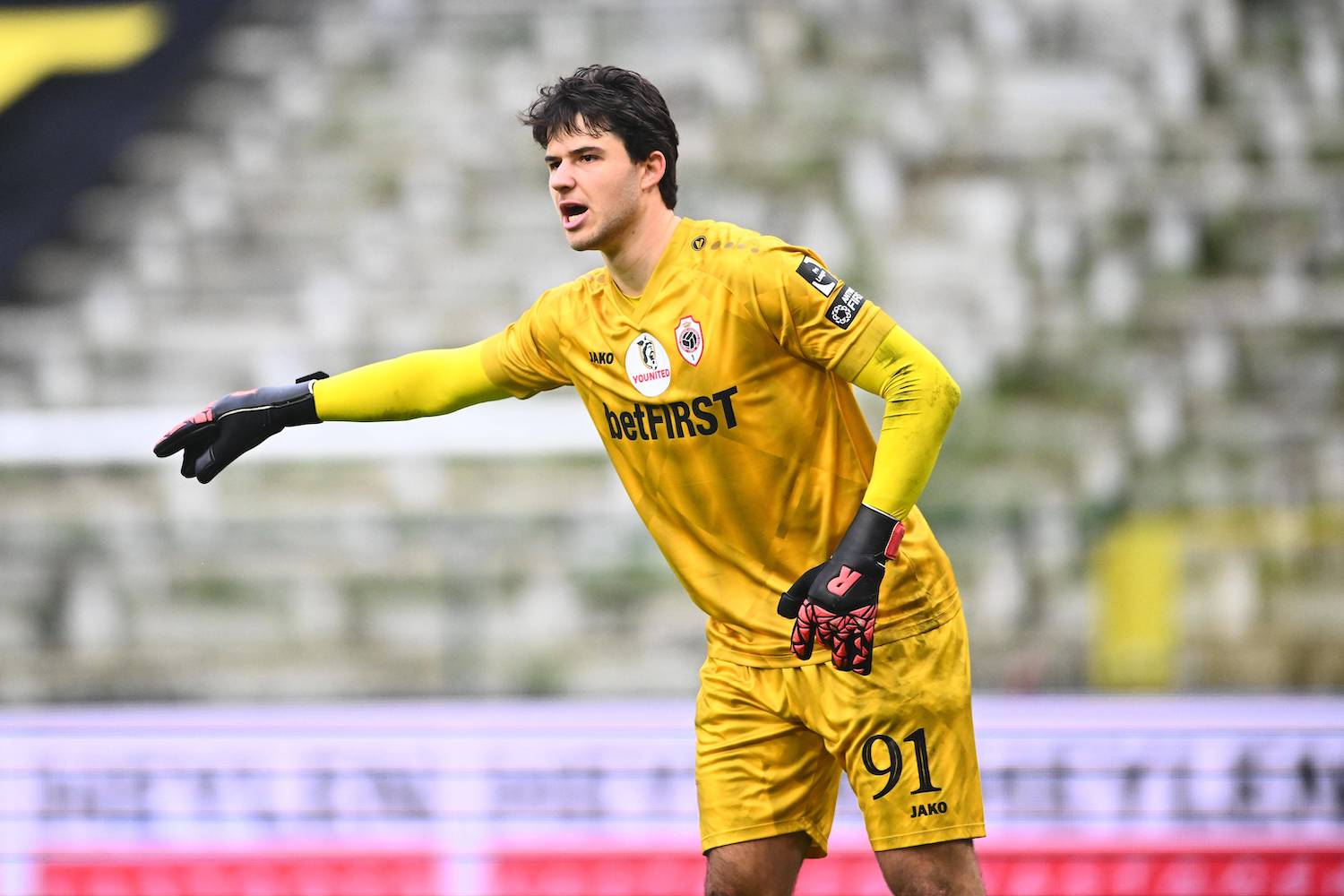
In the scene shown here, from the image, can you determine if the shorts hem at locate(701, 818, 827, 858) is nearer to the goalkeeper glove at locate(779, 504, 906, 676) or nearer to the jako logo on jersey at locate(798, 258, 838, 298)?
the goalkeeper glove at locate(779, 504, 906, 676)

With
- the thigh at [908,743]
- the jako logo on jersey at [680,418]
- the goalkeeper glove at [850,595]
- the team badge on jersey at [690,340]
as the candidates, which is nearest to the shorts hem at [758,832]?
the thigh at [908,743]

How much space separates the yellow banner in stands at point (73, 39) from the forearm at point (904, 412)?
30.2 ft

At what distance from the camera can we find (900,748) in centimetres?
314

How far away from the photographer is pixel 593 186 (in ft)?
10.1

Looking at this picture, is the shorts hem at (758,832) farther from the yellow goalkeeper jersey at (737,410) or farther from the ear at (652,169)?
the ear at (652,169)

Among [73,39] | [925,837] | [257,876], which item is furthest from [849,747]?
[73,39]

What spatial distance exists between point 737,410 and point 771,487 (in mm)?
183

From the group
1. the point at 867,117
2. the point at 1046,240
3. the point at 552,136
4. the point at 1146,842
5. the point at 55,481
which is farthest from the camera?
the point at 867,117

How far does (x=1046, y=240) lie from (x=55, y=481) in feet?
20.6

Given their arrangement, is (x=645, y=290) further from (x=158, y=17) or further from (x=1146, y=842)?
(x=158, y=17)

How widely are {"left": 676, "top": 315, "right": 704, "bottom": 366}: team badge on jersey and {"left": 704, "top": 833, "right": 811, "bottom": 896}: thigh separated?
3.29ft

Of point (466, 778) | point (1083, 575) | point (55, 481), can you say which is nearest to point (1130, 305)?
point (1083, 575)

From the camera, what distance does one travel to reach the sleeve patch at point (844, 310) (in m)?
2.95

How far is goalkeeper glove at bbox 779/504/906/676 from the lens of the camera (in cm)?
290
